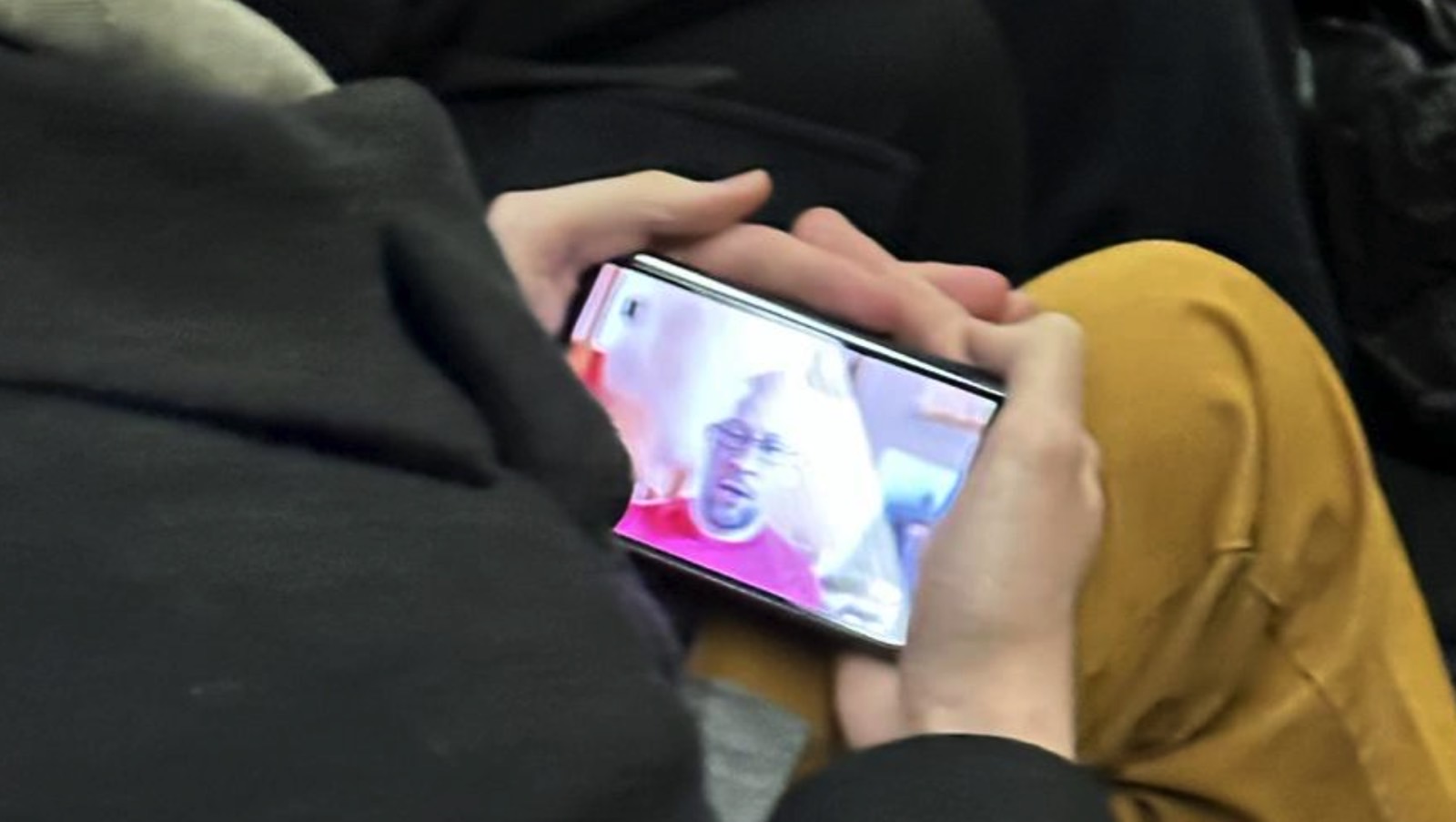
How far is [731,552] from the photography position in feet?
1.71

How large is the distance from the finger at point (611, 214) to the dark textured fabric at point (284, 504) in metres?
0.18

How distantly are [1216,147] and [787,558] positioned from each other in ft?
1.02

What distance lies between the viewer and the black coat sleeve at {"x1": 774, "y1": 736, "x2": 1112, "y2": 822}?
0.43 m

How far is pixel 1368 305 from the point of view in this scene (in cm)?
79

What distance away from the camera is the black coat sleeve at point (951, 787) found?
1.42 ft

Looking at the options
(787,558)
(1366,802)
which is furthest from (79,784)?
(1366,802)

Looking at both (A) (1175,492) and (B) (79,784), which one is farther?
(A) (1175,492)

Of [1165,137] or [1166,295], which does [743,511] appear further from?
[1165,137]

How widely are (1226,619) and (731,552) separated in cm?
14

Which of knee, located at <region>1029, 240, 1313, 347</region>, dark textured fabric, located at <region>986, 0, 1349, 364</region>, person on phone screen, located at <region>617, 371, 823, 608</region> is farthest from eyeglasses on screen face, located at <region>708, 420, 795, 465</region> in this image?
dark textured fabric, located at <region>986, 0, 1349, 364</region>

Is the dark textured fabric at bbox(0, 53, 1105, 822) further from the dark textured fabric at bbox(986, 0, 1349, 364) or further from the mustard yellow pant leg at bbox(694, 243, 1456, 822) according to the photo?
the dark textured fabric at bbox(986, 0, 1349, 364)

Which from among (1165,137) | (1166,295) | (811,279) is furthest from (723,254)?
(1165,137)

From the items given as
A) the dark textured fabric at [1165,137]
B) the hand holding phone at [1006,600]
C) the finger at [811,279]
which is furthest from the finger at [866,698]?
the dark textured fabric at [1165,137]

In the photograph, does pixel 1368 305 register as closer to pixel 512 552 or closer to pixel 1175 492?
pixel 1175 492
